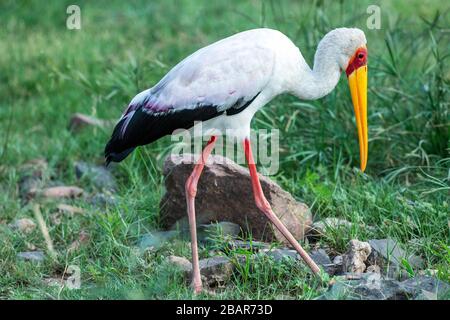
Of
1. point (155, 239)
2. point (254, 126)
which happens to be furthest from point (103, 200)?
point (254, 126)

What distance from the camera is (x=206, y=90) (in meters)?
5.12

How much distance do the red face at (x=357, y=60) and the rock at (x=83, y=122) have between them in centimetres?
262

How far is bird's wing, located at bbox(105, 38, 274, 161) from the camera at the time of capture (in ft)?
16.8

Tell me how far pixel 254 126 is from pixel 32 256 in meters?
1.87

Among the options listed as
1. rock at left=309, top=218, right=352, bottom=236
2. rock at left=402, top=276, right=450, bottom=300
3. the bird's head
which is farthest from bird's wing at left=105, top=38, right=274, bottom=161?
rock at left=402, top=276, right=450, bottom=300

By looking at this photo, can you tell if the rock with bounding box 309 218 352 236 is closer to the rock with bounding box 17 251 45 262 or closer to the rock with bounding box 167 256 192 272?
the rock with bounding box 167 256 192 272

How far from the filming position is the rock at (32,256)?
543 cm

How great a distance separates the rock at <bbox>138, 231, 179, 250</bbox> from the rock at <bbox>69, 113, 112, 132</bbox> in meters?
1.93

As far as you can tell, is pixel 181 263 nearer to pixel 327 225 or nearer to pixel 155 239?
pixel 155 239

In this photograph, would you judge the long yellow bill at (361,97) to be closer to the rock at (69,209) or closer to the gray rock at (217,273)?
the gray rock at (217,273)

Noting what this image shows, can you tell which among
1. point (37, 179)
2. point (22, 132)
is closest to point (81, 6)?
point (22, 132)

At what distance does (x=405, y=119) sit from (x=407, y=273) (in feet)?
5.91

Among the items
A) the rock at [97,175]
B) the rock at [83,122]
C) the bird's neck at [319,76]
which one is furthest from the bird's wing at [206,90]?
the rock at [83,122]

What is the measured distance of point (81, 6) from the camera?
10383 mm
